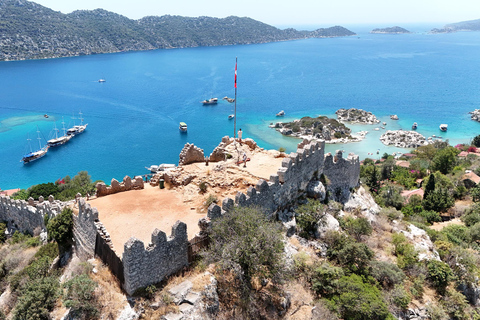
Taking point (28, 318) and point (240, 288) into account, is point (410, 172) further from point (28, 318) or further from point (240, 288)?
point (28, 318)

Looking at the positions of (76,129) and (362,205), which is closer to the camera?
(362,205)

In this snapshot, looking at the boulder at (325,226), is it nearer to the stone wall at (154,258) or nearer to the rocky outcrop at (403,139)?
the stone wall at (154,258)

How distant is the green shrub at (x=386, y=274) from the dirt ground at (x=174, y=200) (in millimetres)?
8041

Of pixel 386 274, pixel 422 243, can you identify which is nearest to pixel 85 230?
pixel 386 274

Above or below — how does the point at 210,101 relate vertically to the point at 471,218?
below

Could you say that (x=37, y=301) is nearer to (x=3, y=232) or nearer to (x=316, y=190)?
(x=316, y=190)

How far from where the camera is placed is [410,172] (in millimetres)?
54469

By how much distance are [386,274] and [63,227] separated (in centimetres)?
1859

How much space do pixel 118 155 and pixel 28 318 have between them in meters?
63.5

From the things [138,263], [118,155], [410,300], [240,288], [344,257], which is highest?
[138,263]

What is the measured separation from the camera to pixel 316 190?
23.1m

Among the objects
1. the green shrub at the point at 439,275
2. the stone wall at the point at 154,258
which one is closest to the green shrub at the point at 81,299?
the stone wall at the point at 154,258

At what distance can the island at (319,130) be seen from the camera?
83.4 m

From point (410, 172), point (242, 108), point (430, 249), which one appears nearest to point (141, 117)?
point (242, 108)
